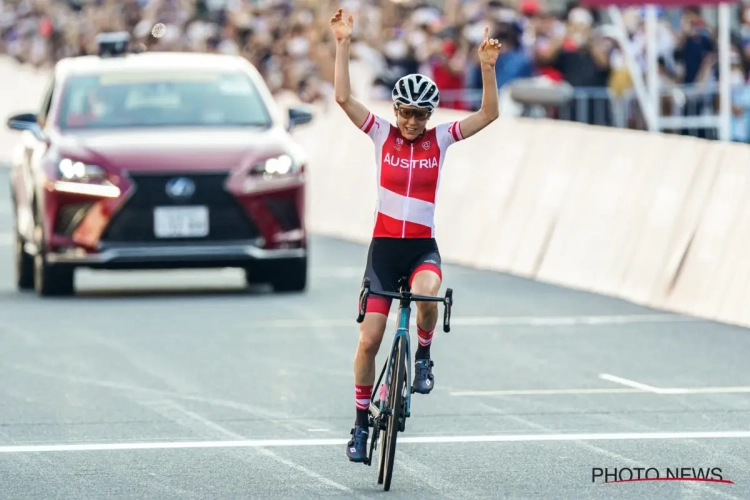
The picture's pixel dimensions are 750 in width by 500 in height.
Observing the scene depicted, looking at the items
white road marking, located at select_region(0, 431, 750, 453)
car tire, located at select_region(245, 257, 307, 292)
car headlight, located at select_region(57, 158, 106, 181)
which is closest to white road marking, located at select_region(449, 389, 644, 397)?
white road marking, located at select_region(0, 431, 750, 453)

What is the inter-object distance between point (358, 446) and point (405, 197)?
111 cm

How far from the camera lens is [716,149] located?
15.8 m

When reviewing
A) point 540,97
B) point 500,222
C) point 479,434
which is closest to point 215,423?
point 479,434

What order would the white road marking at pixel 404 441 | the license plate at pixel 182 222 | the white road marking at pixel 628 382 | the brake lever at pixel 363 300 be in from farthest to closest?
the license plate at pixel 182 222
the white road marking at pixel 628 382
the white road marking at pixel 404 441
the brake lever at pixel 363 300

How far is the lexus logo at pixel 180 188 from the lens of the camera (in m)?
16.5

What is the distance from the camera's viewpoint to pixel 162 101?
17766 millimetres

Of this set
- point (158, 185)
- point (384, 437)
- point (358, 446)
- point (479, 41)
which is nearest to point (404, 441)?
point (358, 446)

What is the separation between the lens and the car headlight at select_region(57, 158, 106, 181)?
649 inches

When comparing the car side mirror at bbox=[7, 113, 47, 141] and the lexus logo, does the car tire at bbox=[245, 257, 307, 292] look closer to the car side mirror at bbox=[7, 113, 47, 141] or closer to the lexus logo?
the lexus logo

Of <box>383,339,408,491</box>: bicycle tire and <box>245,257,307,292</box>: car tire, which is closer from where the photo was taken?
<box>383,339,408,491</box>: bicycle tire

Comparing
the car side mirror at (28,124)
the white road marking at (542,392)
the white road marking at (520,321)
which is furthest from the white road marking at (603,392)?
the car side mirror at (28,124)

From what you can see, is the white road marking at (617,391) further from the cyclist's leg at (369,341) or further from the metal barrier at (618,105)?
the metal barrier at (618,105)

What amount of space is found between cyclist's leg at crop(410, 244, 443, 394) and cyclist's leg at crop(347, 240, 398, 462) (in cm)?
13

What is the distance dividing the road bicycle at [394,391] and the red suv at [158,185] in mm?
7675
